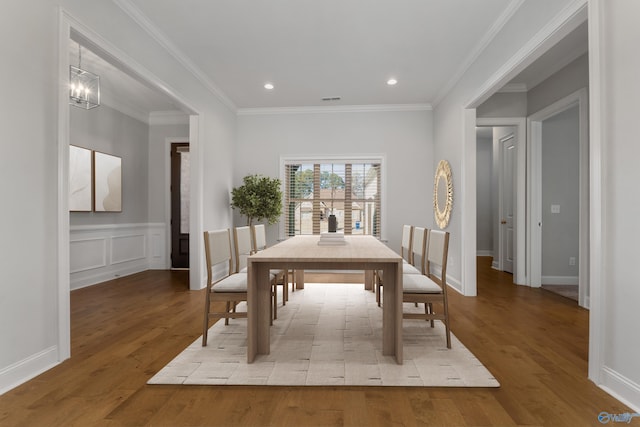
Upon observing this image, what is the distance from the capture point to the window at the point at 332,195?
5895mm

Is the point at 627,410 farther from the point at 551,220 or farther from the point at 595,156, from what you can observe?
the point at 551,220

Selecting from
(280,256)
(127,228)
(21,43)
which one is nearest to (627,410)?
(280,256)

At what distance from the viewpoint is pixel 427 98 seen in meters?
5.32

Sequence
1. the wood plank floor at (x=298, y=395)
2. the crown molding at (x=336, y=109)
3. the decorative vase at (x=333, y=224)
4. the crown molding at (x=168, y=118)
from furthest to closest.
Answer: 1. the crown molding at (x=168, y=118)
2. the crown molding at (x=336, y=109)
3. the decorative vase at (x=333, y=224)
4. the wood plank floor at (x=298, y=395)

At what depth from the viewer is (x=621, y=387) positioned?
1.78 metres

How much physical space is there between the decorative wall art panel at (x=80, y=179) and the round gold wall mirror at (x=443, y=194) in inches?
198

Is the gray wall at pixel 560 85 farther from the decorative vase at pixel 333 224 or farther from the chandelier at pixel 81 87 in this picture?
the chandelier at pixel 81 87

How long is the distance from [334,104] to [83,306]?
444 cm

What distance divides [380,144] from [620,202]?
4.11 meters

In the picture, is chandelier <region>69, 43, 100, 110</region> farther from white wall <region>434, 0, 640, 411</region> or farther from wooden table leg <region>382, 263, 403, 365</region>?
white wall <region>434, 0, 640, 411</region>

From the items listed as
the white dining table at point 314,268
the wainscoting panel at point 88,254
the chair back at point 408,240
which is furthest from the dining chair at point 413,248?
the wainscoting panel at point 88,254

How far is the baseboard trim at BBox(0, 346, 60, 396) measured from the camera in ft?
6.11

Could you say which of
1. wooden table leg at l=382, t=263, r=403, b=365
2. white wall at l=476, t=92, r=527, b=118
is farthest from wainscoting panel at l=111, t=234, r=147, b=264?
white wall at l=476, t=92, r=527, b=118

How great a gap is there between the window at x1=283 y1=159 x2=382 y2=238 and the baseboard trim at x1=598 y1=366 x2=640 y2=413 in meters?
4.06
